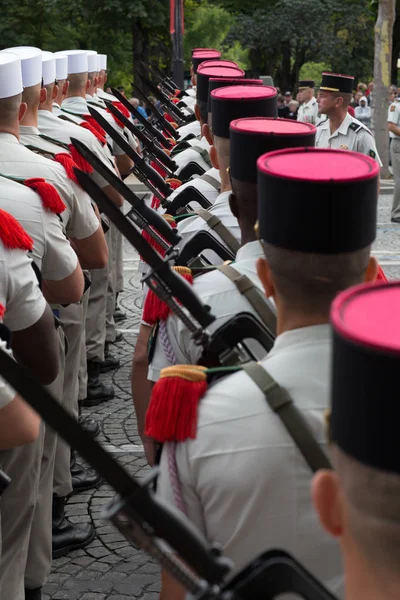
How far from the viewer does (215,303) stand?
2.81m

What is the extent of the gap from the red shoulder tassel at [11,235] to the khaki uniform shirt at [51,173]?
1.05 m

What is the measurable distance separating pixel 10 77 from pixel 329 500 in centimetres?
292

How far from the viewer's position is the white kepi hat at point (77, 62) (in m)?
7.06

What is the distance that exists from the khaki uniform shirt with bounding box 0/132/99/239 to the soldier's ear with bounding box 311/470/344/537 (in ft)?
9.58

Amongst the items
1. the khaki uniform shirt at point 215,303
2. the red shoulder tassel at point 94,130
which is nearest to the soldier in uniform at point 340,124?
the red shoulder tassel at point 94,130

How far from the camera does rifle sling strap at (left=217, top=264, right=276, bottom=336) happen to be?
2.68 meters

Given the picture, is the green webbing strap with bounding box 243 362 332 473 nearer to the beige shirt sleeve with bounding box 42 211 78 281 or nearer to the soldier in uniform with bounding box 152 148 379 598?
the soldier in uniform with bounding box 152 148 379 598

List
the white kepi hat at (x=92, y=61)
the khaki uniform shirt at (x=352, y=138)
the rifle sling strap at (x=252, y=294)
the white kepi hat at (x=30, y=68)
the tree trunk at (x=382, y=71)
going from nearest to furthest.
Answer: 1. the rifle sling strap at (x=252, y=294)
2. the white kepi hat at (x=30, y=68)
3. the white kepi hat at (x=92, y=61)
4. the khaki uniform shirt at (x=352, y=138)
5. the tree trunk at (x=382, y=71)

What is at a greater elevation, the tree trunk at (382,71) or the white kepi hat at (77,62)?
the white kepi hat at (77,62)

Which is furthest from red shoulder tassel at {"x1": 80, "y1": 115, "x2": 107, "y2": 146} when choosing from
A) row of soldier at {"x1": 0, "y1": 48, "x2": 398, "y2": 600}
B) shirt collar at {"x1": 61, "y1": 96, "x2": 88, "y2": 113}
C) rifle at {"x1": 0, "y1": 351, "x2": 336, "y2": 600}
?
rifle at {"x1": 0, "y1": 351, "x2": 336, "y2": 600}

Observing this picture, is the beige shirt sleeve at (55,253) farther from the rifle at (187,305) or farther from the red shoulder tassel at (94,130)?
the red shoulder tassel at (94,130)

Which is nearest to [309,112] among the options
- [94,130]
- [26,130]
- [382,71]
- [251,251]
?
[382,71]

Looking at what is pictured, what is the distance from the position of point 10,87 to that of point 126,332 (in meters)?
3.92

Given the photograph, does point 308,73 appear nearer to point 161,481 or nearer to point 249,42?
point 249,42
